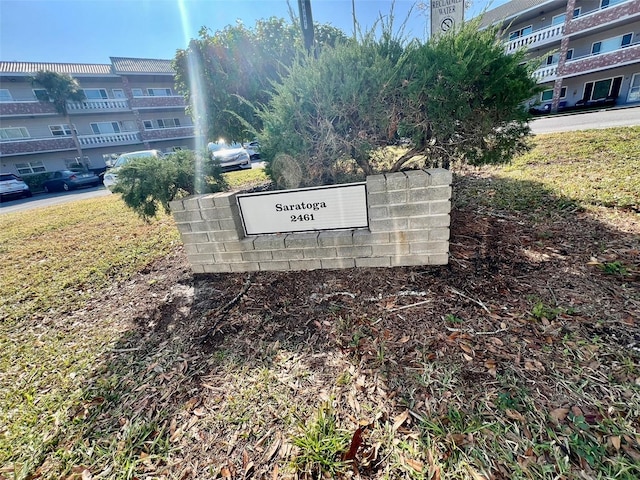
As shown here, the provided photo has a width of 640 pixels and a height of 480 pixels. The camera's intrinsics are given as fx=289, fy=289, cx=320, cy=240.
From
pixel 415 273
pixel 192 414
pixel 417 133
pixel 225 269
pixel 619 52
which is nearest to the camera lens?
pixel 192 414

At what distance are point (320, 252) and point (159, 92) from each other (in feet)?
102

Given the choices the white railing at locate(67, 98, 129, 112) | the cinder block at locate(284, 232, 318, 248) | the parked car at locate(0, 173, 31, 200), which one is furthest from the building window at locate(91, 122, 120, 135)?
the cinder block at locate(284, 232, 318, 248)

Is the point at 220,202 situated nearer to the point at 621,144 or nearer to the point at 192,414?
the point at 192,414

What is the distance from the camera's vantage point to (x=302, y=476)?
1.36 metres

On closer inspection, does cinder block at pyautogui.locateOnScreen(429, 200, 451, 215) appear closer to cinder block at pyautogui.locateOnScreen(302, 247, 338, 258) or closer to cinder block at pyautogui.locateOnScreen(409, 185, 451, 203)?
cinder block at pyautogui.locateOnScreen(409, 185, 451, 203)

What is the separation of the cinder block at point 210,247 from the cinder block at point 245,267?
21 cm

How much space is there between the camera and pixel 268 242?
2.90 m

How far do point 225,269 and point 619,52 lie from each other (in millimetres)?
25209

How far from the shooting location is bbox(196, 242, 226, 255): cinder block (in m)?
3.04

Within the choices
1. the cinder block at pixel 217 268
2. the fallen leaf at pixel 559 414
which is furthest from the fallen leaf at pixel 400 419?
the cinder block at pixel 217 268

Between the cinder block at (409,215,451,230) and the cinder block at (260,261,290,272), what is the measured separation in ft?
4.24

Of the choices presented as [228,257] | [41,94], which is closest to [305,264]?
[228,257]

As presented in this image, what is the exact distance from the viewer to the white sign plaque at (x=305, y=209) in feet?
8.54

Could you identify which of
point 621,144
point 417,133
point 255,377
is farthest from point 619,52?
point 255,377
